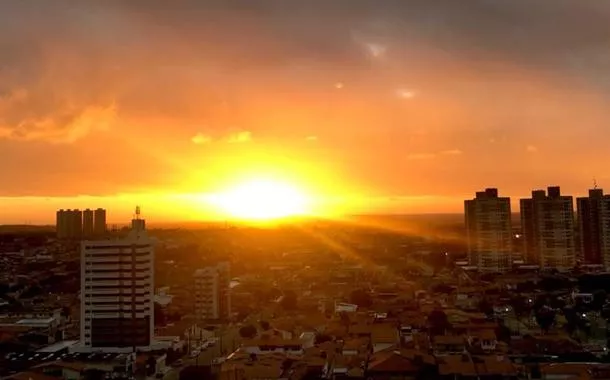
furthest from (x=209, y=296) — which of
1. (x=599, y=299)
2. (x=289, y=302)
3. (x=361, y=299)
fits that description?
(x=599, y=299)

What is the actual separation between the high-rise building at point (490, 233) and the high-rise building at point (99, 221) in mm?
33648

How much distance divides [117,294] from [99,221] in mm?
40381

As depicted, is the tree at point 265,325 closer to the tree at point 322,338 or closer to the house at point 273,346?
the tree at point 322,338

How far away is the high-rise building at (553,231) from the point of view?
116 feet

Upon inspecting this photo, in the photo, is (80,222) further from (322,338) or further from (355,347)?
(355,347)

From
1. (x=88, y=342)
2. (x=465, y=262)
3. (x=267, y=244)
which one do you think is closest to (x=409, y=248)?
(x=465, y=262)

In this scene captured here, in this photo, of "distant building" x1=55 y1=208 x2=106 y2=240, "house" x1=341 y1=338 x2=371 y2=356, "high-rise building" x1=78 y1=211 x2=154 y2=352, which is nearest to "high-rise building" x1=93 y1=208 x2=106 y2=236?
"distant building" x1=55 y1=208 x2=106 y2=240

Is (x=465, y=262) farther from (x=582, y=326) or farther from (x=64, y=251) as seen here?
(x=64, y=251)

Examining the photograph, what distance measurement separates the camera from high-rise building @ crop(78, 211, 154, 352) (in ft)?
57.5

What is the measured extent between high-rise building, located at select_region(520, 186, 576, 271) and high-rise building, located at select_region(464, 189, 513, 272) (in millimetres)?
1642

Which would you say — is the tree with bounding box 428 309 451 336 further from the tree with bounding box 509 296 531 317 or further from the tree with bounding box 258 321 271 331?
the tree with bounding box 258 321 271 331

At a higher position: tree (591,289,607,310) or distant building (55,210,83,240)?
distant building (55,210,83,240)

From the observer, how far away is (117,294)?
59.0ft

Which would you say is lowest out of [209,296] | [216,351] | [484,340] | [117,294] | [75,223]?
[216,351]
